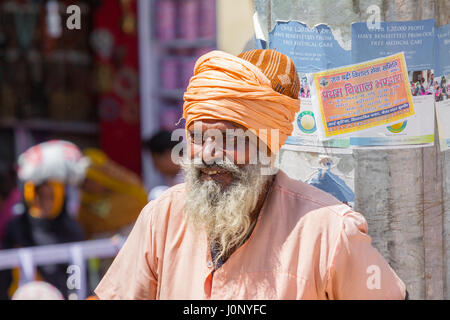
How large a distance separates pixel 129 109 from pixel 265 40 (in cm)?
474

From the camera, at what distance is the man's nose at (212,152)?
2148 millimetres

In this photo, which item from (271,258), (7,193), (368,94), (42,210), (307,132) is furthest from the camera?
(7,193)

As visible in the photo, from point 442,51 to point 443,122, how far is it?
26 centimetres

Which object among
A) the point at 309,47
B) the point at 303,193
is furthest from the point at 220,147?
the point at 309,47

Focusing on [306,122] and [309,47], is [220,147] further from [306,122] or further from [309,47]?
[309,47]

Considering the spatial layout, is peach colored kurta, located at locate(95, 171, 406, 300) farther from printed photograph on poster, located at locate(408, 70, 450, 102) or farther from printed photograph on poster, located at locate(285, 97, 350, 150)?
printed photograph on poster, located at locate(408, 70, 450, 102)

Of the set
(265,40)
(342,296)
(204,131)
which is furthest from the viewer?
(265,40)

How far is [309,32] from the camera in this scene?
2.38 metres

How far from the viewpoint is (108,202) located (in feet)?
18.4

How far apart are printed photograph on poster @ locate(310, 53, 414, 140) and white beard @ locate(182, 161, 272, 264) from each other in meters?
0.40

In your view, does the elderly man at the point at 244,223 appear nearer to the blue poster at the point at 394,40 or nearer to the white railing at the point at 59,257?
the blue poster at the point at 394,40

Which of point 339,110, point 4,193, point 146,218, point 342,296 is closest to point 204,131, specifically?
point 146,218

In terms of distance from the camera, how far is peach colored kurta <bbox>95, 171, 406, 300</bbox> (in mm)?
2021

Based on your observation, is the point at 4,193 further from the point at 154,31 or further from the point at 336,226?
the point at 336,226
